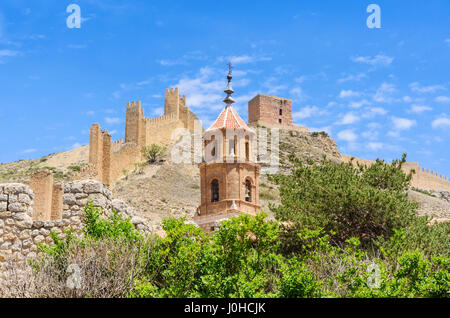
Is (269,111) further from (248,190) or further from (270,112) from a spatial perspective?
(248,190)

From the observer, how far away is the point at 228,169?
22562 millimetres

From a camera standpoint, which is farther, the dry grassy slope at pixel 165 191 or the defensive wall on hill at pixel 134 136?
the defensive wall on hill at pixel 134 136

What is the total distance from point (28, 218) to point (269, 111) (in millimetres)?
61088

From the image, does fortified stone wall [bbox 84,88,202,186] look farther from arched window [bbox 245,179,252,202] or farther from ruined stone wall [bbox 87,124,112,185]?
arched window [bbox 245,179,252,202]

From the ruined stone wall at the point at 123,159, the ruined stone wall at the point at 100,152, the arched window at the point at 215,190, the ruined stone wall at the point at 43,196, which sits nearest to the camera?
the ruined stone wall at the point at 43,196

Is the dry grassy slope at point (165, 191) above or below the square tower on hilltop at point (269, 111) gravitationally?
below

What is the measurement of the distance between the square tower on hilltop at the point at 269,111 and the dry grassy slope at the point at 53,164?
19.2m

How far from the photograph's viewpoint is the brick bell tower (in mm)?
22250

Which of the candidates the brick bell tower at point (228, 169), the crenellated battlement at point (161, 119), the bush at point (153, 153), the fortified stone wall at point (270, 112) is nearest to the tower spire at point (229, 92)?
the brick bell tower at point (228, 169)

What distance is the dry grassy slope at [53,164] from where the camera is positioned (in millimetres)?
55781

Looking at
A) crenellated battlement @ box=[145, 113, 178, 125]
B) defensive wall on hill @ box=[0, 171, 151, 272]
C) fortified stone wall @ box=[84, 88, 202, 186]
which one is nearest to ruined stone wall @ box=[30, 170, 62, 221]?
defensive wall on hill @ box=[0, 171, 151, 272]

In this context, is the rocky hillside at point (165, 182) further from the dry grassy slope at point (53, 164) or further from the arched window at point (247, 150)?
the arched window at point (247, 150)
